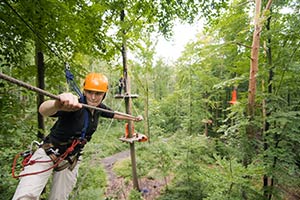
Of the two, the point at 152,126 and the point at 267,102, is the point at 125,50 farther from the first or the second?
the point at 152,126

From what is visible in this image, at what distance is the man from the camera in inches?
67.7

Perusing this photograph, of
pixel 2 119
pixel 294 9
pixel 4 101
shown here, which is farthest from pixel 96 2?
pixel 294 9

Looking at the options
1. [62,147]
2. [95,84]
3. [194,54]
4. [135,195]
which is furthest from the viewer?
[135,195]

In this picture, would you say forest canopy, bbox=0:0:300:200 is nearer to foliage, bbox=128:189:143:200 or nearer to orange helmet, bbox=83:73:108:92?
orange helmet, bbox=83:73:108:92

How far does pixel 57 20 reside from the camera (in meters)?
2.25

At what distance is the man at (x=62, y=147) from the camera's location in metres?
1.72

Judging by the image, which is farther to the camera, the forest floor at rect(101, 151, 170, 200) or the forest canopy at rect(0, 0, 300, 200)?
the forest floor at rect(101, 151, 170, 200)

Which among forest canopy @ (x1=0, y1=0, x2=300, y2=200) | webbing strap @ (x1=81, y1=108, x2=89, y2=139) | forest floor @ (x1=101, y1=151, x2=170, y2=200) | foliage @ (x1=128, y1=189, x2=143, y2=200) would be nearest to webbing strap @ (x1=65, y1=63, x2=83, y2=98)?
webbing strap @ (x1=81, y1=108, x2=89, y2=139)

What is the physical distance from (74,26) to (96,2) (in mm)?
624

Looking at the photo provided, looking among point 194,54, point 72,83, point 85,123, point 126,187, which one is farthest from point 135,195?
point 72,83

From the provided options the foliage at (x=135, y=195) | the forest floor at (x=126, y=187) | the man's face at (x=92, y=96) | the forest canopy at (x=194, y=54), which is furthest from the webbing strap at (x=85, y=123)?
the forest floor at (x=126, y=187)

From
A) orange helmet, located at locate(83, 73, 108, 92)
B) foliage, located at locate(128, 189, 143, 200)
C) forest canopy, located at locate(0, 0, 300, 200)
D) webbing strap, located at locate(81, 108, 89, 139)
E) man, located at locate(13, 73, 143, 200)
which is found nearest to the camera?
man, located at locate(13, 73, 143, 200)

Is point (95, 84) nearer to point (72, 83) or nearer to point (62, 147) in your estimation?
point (72, 83)

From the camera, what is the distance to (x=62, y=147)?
201cm
